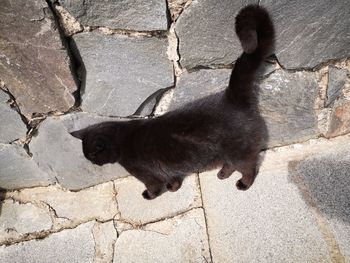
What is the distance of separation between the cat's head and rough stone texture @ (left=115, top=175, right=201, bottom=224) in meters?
0.34

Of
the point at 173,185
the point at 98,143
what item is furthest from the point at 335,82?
the point at 98,143

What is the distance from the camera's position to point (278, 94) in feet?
7.47

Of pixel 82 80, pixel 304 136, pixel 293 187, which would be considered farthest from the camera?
pixel 304 136

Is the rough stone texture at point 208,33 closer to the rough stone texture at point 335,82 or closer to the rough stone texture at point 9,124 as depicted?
the rough stone texture at point 335,82

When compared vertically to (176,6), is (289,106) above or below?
below

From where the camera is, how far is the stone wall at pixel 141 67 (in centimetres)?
187

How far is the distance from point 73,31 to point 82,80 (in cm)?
29

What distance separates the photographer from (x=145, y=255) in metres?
2.28

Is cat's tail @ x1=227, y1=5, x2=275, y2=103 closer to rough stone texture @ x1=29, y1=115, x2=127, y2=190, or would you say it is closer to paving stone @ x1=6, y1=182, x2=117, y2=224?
rough stone texture @ x1=29, y1=115, x2=127, y2=190

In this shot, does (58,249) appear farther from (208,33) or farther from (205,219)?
(208,33)

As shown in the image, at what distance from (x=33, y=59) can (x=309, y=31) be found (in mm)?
1351

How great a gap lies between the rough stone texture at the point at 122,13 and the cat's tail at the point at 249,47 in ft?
1.20

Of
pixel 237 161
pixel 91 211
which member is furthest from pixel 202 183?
pixel 91 211

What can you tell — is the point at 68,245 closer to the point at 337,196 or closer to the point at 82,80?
the point at 82,80
